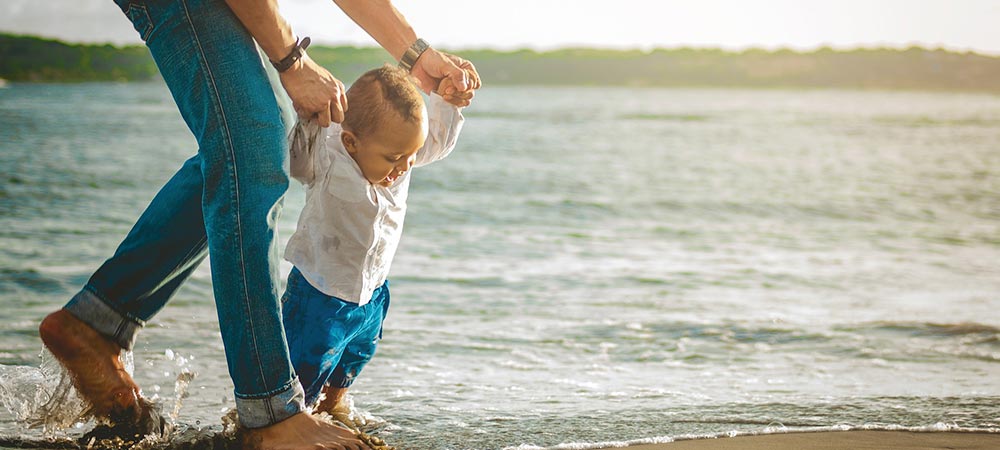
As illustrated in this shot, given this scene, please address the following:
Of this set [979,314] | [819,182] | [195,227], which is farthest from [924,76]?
[195,227]

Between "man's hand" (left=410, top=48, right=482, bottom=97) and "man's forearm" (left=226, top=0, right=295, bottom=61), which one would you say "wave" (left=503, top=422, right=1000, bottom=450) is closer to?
"man's hand" (left=410, top=48, right=482, bottom=97)

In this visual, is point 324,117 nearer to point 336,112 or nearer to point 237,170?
point 336,112

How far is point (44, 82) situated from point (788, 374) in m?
62.7

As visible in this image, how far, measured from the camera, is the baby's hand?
2779 mm

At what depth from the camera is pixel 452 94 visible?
2.81 m

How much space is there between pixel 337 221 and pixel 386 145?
250mm

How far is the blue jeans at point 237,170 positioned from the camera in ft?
7.52

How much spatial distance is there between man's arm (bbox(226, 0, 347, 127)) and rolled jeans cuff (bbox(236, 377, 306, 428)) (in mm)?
693

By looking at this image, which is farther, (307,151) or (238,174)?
(307,151)

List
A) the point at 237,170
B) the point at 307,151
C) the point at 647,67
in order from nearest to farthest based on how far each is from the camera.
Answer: the point at 237,170, the point at 307,151, the point at 647,67

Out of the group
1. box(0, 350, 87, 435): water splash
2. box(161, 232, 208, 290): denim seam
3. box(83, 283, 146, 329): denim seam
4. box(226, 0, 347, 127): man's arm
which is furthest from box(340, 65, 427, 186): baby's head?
box(0, 350, 87, 435): water splash

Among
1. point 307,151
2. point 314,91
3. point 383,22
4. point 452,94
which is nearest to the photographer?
point 314,91

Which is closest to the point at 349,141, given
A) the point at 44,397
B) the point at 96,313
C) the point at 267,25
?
the point at 267,25

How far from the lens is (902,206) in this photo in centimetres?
1238
